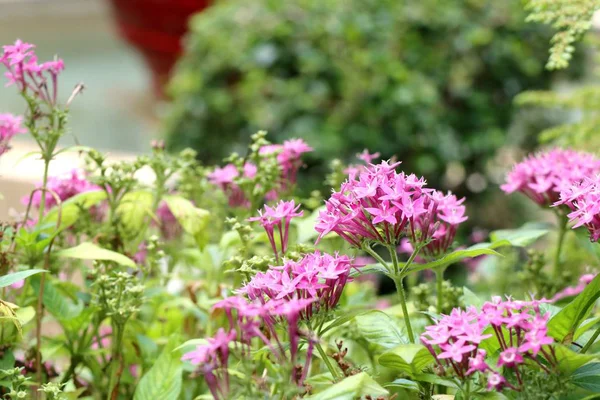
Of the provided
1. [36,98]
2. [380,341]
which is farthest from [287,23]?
[380,341]

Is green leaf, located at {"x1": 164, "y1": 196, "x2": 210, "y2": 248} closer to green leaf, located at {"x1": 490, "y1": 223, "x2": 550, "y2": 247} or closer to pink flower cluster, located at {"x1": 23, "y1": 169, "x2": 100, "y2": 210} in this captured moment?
Result: pink flower cluster, located at {"x1": 23, "y1": 169, "x2": 100, "y2": 210}

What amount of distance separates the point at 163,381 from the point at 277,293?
29cm

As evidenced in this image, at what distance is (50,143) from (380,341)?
0.49 m

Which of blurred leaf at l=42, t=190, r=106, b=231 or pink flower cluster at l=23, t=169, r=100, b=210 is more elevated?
pink flower cluster at l=23, t=169, r=100, b=210

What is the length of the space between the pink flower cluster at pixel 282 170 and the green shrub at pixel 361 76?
5.10 feet

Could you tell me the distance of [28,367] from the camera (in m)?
1.13

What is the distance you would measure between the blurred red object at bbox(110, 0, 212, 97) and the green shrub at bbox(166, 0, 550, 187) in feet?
3.11

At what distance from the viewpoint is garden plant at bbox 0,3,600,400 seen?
80 cm

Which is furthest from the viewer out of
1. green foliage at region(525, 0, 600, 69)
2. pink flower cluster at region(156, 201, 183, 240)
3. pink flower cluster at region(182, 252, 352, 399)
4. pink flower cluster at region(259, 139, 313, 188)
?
pink flower cluster at region(156, 201, 183, 240)

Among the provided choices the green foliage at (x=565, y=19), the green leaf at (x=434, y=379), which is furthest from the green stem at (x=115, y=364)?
the green foliage at (x=565, y=19)

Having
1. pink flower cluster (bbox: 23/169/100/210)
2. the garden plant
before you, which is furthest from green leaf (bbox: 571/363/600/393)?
pink flower cluster (bbox: 23/169/100/210)

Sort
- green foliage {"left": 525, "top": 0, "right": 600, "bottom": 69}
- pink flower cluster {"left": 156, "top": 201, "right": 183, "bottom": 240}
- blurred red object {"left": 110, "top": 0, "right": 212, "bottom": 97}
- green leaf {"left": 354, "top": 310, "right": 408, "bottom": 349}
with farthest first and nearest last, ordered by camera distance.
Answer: blurred red object {"left": 110, "top": 0, "right": 212, "bottom": 97} → pink flower cluster {"left": 156, "top": 201, "right": 183, "bottom": 240} → green foliage {"left": 525, "top": 0, "right": 600, "bottom": 69} → green leaf {"left": 354, "top": 310, "right": 408, "bottom": 349}

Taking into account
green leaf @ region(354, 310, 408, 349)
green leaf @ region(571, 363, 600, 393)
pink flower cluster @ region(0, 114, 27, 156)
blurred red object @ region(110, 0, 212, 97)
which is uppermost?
blurred red object @ region(110, 0, 212, 97)

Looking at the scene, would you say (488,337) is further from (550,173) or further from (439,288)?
(550,173)
